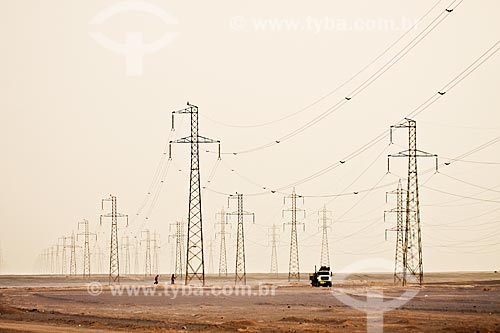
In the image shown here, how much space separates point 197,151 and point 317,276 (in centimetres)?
3728

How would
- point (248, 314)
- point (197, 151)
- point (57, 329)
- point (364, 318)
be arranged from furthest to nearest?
point (197, 151), point (248, 314), point (364, 318), point (57, 329)

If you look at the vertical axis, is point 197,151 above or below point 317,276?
above

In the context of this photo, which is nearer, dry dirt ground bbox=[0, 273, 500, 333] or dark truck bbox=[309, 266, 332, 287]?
dry dirt ground bbox=[0, 273, 500, 333]

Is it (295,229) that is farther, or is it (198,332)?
(295,229)

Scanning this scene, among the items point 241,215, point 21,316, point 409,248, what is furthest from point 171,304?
point 241,215

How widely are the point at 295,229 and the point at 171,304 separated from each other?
199ft

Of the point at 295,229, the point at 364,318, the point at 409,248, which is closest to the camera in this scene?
the point at 364,318

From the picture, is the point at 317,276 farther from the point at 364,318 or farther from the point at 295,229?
the point at 364,318

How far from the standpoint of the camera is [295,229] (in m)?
134

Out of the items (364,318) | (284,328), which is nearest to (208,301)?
(364,318)

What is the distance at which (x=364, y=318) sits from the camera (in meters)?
53.5

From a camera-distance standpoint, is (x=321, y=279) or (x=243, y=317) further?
(x=321, y=279)

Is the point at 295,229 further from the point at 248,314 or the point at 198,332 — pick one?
the point at 198,332

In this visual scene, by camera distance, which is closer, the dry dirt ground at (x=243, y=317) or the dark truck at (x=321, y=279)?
the dry dirt ground at (x=243, y=317)
